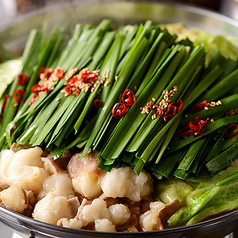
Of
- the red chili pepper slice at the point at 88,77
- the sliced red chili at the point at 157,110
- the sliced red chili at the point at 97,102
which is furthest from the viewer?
the red chili pepper slice at the point at 88,77

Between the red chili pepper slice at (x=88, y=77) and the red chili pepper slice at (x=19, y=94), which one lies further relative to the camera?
the red chili pepper slice at (x=19, y=94)

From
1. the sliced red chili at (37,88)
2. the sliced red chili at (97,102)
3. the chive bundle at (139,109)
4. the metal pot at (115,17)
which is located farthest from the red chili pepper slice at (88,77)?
the metal pot at (115,17)

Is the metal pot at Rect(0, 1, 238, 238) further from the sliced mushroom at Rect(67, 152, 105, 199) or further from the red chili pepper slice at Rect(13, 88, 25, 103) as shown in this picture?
the sliced mushroom at Rect(67, 152, 105, 199)

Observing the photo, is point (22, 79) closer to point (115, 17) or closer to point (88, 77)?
point (88, 77)

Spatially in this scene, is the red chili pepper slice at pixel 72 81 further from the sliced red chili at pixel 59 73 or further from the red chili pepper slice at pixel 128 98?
the red chili pepper slice at pixel 128 98

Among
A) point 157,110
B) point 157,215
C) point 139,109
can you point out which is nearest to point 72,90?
point 139,109

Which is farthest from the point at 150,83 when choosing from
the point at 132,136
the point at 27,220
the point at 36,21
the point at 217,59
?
the point at 36,21
